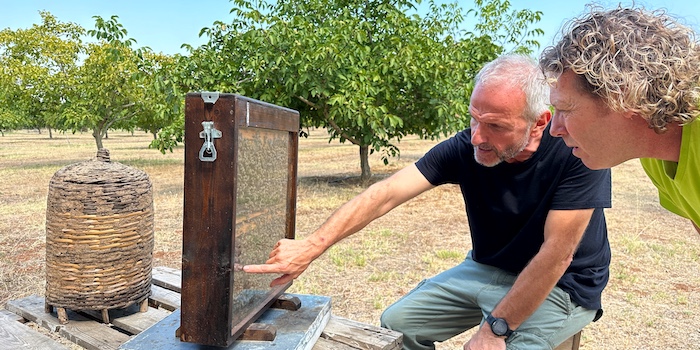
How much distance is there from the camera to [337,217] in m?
2.18

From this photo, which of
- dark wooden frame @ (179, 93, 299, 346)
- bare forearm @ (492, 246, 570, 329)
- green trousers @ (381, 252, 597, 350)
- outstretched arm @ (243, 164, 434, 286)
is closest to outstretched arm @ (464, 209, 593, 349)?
bare forearm @ (492, 246, 570, 329)

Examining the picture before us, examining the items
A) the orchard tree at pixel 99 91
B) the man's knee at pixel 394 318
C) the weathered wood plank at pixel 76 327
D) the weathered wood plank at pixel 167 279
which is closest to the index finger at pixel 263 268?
the man's knee at pixel 394 318

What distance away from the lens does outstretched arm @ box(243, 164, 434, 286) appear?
75.7 inches

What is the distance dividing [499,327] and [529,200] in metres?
0.54

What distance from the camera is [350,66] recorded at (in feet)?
26.7

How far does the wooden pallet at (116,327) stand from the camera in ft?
6.81

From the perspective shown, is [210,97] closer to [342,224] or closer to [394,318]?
[342,224]

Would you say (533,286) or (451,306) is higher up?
(533,286)

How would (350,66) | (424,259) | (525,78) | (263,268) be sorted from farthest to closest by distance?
(350,66) → (424,259) → (525,78) → (263,268)

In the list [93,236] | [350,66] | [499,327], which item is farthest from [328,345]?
[350,66]

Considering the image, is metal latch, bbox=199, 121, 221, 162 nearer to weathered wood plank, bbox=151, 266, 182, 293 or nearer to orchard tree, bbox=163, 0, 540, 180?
weathered wood plank, bbox=151, 266, 182, 293

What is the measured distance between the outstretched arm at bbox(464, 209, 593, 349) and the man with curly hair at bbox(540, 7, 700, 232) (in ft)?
1.72

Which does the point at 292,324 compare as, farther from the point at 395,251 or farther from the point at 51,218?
the point at 395,251

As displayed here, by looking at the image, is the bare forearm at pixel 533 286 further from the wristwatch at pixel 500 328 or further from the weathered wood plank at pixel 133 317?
the weathered wood plank at pixel 133 317
